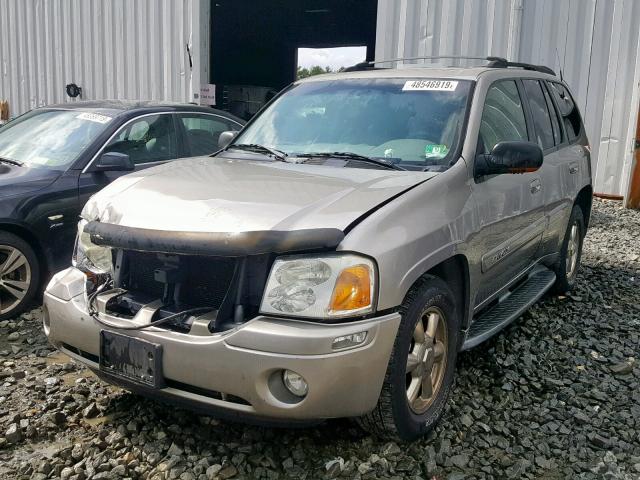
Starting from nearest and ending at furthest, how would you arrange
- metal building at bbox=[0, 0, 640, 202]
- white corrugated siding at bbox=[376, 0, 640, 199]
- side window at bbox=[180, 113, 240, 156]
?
1. side window at bbox=[180, 113, 240, 156]
2. white corrugated siding at bbox=[376, 0, 640, 199]
3. metal building at bbox=[0, 0, 640, 202]

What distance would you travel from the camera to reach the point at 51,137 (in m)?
A: 5.27

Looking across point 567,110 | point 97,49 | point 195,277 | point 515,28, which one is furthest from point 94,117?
point 97,49

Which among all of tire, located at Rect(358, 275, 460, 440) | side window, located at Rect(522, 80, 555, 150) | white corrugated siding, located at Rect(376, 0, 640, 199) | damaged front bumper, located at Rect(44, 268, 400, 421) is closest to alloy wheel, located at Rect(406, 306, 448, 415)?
tire, located at Rect(358, 275, 460, 440)

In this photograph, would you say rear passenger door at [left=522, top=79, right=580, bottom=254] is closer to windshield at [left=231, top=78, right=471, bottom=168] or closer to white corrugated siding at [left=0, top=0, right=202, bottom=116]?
windshield at [left=231, top=78, right=471, bottom=168]

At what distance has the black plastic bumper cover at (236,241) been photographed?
2402 mm

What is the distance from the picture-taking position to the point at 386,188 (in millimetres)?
2900

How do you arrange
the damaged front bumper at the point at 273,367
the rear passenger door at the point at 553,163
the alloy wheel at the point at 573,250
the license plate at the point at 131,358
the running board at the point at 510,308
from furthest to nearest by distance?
the alloy wheel at the point at 573,250 < the rear passenger door at the point at 553,163 < the running board at the point at 510,308 < the license plate at the point at 131,358 < the damaged front bumper at the point at 273,367

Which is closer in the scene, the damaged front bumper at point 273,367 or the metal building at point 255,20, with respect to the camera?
the damaged front bumper at point 273,367

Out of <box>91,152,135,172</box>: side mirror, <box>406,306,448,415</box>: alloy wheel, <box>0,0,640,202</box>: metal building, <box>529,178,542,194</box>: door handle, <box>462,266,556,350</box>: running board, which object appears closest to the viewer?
<box>406,306,448,415</box>: alloy wheel

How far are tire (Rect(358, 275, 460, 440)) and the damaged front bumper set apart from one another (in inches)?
4.6

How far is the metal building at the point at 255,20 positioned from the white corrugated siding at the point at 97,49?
0.02 metres

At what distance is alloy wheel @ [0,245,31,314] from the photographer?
4457mm

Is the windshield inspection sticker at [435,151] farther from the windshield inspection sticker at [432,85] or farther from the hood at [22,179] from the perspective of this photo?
the hood at [22,179]

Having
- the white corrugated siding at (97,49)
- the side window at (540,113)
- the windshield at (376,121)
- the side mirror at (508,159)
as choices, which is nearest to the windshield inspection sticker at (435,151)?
the windshield at (376,121)
